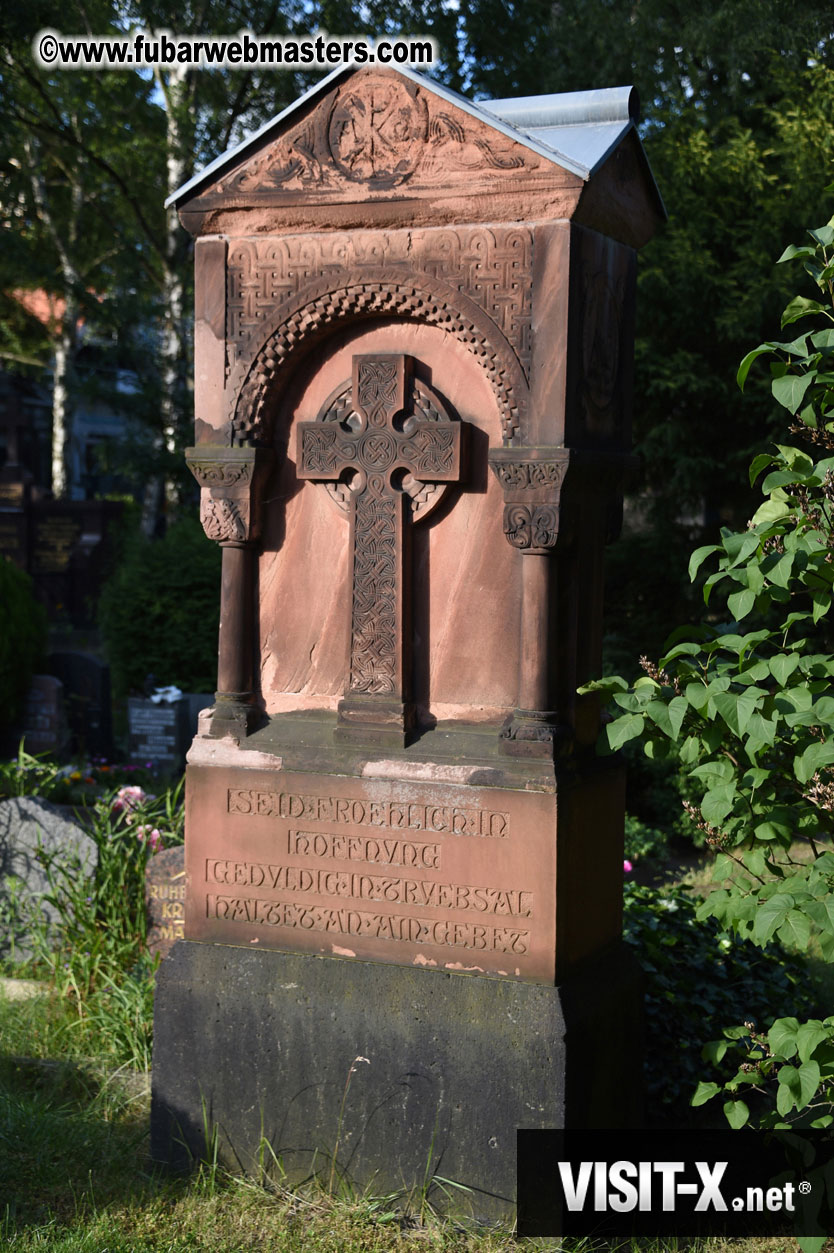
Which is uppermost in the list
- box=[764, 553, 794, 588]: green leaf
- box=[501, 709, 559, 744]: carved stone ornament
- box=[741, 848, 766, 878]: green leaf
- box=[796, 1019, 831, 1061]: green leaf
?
box=[764, 553, 794, 588]: green leaf

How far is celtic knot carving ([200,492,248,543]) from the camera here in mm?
3998

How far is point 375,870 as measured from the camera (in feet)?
12.5

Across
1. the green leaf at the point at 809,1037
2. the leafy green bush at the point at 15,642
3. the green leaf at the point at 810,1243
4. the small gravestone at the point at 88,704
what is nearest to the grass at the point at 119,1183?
the green leaf at the point at 810,1243

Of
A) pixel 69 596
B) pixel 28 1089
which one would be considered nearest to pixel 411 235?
pixel 28 1089

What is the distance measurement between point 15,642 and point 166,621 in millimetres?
1479

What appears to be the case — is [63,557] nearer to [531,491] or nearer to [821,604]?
[531,491]

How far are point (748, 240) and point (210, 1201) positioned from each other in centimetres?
840

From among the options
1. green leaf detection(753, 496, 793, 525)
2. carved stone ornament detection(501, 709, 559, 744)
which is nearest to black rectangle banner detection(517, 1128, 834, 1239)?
carved stone ornament detection(501, 709, 559, 744)

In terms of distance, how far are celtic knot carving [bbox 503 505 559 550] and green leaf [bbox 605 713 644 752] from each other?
2.16 ft

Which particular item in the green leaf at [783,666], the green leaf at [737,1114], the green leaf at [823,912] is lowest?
the green leaf at [737,1114]

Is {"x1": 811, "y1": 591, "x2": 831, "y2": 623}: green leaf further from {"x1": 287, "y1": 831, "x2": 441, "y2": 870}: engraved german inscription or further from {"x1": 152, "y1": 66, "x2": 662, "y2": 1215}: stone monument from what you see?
{"x1": 287, "y1": 831, "x2": 441, "y2": 870}: engraved german inscription

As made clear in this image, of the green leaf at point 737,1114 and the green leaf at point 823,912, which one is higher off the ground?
the green leaf at point 823,912

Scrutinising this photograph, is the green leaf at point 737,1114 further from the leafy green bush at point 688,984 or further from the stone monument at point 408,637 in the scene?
the leafy green bush at point 688,984

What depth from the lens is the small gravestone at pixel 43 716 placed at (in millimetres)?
10586
